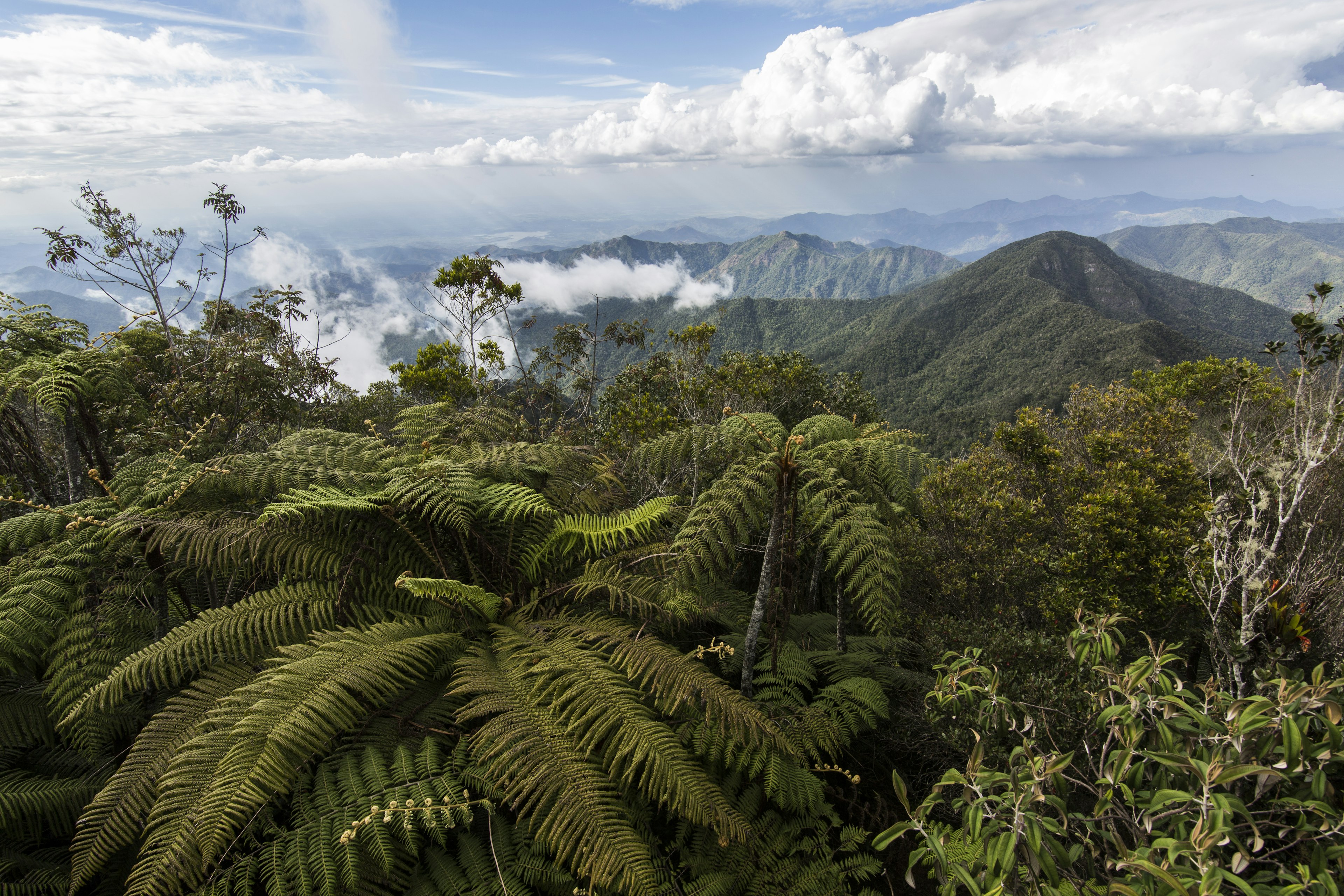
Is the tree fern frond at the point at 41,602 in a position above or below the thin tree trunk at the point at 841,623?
above

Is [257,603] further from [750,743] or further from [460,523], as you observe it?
[750,743]

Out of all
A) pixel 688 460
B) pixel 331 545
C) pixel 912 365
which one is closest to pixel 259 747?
pixel 331 545

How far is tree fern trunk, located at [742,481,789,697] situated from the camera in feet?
9.51

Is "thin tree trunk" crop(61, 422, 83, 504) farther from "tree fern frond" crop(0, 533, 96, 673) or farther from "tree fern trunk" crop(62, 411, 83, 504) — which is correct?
"tree fern frond" crop(0, 533, 96, 673)

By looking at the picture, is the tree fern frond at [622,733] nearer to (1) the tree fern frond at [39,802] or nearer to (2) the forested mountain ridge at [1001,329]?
(1) the tree fern frond at [39,802]

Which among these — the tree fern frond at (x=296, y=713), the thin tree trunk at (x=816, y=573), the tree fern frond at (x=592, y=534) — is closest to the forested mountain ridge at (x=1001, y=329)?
the thin tree trunk at (x=816, y=573)

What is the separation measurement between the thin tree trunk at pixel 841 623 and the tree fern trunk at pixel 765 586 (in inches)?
45.0

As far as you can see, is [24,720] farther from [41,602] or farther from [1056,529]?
[1056,529]

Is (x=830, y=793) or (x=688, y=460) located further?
(x=688, y=460)

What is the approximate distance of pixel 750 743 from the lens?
9.16 ft

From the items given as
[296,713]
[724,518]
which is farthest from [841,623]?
[296,713]

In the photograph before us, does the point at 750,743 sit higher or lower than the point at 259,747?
lower

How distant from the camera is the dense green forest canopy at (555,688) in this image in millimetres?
1896

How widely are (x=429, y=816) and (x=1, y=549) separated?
2.92m
